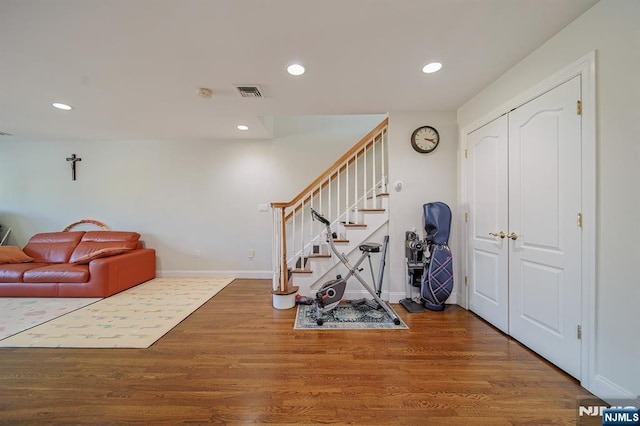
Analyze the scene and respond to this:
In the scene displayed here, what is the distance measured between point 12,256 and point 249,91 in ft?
14.7

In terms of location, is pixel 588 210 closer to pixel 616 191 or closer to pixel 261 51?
pixel 616 191

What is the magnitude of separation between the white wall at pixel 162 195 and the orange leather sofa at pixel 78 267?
1.41 feet

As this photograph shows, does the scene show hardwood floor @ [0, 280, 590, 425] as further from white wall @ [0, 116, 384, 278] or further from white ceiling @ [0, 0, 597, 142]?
white ceiling @ [0, 0, 597, 142]

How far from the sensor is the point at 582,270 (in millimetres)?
1537

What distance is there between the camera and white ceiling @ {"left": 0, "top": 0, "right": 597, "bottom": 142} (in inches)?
59.2

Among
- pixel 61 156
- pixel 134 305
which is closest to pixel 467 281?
pixel 134 305

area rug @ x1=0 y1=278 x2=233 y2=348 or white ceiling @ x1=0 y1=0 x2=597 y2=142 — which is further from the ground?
white ceiling @ x1=0 y1=0 x2=597 y2=142

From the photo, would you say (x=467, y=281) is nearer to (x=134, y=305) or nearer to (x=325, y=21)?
(x=325, y=21)

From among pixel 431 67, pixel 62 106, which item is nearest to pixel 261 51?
pixel 431 67

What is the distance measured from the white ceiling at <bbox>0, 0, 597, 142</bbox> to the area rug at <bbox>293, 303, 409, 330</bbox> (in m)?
2.55

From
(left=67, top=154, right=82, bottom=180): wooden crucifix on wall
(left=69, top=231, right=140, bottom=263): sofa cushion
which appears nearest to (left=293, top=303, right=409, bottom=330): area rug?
(left=69, top=231, right=140, bottom=263): sofa cushion

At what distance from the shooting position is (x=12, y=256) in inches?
135

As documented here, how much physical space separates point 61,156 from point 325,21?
18.6 feet

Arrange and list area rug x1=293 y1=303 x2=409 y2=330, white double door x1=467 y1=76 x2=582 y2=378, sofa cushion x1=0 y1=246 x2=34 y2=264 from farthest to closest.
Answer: sofa cushion x1=0 y1=246 x2=34 y2=264 < area rug x1=293 y1=303 x2=409 y2=330 < white double door x1=467 y1=76 x2=582 y2=378
